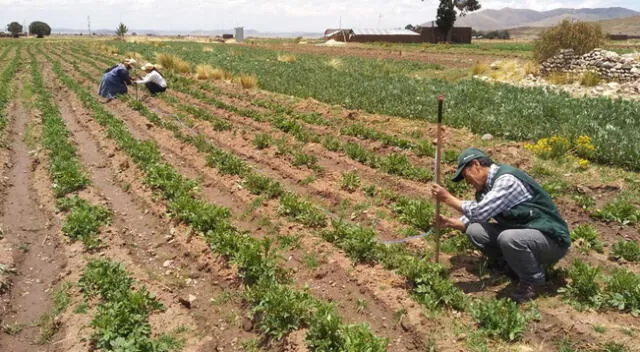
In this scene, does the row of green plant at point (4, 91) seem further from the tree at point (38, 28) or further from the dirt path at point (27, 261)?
the tree at point (38, 28)

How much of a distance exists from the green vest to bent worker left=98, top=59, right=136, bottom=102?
14829mm

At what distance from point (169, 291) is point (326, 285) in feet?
5.99

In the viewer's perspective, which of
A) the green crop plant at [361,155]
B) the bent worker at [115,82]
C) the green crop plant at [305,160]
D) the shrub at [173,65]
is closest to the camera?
the green crop plant at [361,155]

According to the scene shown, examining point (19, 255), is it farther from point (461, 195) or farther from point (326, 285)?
point (461, 195)

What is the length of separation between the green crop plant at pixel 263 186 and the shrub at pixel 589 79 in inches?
597

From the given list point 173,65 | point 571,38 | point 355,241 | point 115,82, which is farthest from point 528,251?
point 173,65

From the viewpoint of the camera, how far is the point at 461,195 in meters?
8.11

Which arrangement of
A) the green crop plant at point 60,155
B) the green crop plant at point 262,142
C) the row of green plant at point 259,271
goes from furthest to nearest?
the green crop plant at point 262,142, the green crop plant at point 60,155, the row of green plant at point 259,271

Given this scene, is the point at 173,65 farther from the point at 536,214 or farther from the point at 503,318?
the point at 503,318

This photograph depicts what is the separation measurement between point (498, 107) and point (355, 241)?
870cm

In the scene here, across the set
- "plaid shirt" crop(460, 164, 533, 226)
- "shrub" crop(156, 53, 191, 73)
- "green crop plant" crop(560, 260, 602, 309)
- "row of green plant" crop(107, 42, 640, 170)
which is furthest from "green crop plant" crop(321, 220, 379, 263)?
"shrub" crop(156, 53, 191, 73)

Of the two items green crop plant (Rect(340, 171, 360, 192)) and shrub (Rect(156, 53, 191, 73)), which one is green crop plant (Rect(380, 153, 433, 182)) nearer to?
green crop plant (Rect(340, 171, 360, 192))

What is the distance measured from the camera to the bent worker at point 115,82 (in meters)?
16.8

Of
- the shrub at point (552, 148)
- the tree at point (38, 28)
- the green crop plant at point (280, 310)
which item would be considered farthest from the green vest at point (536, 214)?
the tree at point (38, 28)
